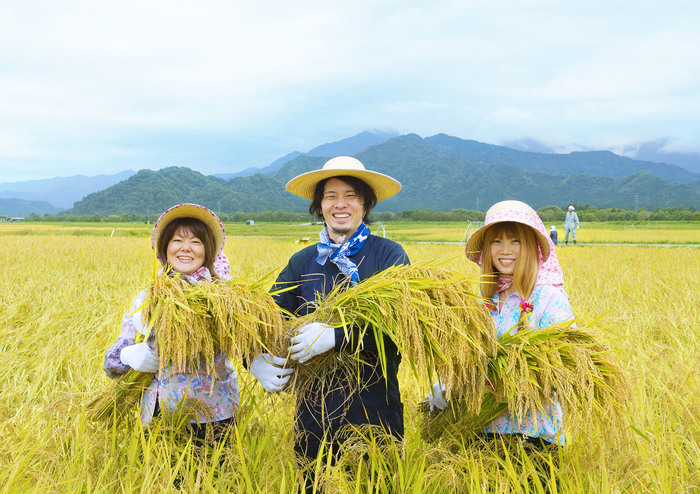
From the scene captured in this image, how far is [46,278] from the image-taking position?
7359 mm

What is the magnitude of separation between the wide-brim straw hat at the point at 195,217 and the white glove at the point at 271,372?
2.25 ft

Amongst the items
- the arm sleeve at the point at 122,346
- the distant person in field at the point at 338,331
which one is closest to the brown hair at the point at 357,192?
the distant person in field at the point at 338,331

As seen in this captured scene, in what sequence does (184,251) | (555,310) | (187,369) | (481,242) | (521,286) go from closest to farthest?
1. (187,369)
2. (555,310)
3. (521,286)
4. (184,251)
5. (481,242)

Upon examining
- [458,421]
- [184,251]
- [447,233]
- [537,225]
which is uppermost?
[537,225]

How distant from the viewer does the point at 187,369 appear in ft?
6.10

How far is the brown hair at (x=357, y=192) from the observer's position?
226 centimetres

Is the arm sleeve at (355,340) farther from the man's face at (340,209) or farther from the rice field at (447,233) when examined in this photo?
the rice field at (447,233)

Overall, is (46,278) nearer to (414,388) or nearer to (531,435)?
(414,388)

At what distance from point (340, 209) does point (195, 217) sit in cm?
73

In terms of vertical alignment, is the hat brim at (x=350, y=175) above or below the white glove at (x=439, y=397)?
above

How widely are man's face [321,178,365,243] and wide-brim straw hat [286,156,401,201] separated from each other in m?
0.06

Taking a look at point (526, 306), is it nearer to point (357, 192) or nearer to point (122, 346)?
point (357, 192)

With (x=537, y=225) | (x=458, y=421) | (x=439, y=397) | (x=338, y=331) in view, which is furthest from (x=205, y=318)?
(x=537, y=225)

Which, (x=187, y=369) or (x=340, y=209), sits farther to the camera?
(x=340, y=209)
